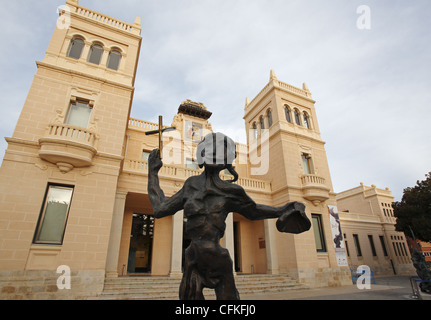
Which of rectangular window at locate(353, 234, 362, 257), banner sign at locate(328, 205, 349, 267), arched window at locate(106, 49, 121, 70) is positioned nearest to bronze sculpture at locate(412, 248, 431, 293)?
banner sign at locate(328, 205, 349, 267)

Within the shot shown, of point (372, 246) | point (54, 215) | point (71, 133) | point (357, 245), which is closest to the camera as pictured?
point (54, 215)

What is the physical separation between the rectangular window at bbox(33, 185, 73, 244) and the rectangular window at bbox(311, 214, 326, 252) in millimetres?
13911

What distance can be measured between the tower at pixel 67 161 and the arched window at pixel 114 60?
20 centimetres

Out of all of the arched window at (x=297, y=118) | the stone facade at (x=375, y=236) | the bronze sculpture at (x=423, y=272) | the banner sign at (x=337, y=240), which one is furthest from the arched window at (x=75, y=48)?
the stone facade at (x=375, y=236)

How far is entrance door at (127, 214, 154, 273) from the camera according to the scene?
14258 mm

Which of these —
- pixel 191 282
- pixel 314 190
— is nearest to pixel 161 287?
pixel 191 282

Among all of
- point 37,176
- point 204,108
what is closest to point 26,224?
point 37,176

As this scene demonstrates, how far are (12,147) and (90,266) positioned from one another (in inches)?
227

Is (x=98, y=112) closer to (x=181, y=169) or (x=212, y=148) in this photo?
(x=181, y=169)

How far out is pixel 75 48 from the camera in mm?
12711

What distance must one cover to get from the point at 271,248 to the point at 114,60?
15250 mm

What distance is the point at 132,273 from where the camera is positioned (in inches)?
543

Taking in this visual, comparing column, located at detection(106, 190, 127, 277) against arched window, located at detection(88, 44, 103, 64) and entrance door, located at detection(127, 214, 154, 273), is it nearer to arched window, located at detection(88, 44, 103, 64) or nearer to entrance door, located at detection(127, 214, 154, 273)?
entrance door, located at detection(127, 214, 154, 273)

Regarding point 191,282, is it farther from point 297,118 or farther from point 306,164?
point 297,118
